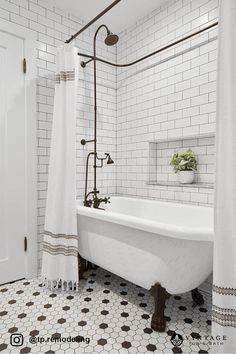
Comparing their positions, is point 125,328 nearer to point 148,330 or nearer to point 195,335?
point 148,330

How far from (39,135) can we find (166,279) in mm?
1772

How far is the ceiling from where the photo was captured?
8.20 ft

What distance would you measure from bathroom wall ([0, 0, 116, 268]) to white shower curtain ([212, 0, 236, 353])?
181 cm

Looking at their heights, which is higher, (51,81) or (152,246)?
(51,81)

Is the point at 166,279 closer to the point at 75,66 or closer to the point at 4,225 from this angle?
the point at 4,225

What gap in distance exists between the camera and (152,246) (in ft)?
5.19

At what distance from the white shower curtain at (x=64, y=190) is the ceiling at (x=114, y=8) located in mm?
837

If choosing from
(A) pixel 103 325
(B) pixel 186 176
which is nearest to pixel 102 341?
(A) pixel 103 325

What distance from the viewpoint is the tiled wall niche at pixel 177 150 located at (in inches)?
89.4

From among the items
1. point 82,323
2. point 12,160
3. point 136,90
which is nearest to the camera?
point 82,323

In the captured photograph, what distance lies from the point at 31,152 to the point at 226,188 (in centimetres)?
186

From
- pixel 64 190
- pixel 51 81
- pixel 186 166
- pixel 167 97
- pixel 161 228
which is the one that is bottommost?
pixel 161 228

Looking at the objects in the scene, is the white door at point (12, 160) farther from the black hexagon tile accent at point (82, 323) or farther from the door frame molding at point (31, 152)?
the black hexagon tile accent at point (82, 323)

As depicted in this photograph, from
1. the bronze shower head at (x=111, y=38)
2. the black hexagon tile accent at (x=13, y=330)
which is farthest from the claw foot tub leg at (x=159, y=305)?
the bronze shower head at (x=111, y=38)
